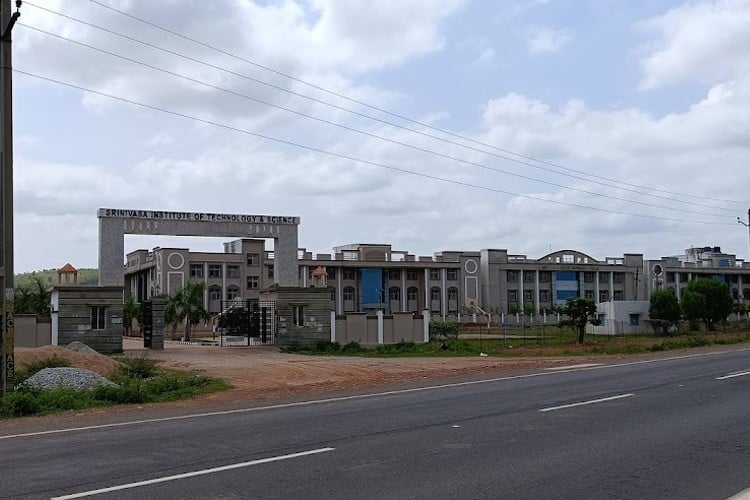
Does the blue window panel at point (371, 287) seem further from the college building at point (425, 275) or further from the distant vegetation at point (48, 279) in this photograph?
the distant vegetation at point (48, 279)

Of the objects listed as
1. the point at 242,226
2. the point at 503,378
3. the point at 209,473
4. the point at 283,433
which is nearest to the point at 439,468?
the point at 209,473

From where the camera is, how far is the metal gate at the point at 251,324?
144 ft

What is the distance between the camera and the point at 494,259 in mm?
103625

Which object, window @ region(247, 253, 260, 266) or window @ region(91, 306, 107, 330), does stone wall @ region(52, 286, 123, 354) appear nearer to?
window @ region(91, 306, 107, 330)

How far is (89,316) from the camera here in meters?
37.0

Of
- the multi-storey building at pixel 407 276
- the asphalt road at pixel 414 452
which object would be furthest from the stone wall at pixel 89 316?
the multi-storey building at pixel 407 276

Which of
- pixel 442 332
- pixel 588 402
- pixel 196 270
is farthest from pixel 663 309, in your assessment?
pixel 588 402

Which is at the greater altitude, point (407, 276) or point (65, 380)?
point (407, 276)

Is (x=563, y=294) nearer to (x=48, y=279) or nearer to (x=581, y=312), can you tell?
(x=581, y=312)

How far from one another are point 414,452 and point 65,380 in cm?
1239

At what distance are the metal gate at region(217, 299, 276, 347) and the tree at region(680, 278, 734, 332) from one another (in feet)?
129

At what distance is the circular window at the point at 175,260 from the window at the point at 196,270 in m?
1.96

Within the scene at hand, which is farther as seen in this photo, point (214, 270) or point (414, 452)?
point (214, 270)

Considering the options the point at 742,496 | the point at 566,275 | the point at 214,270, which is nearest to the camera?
the point at 742,496
